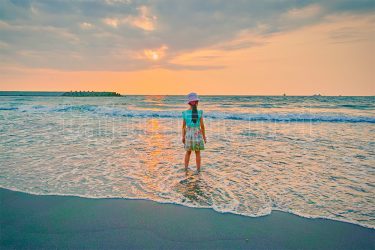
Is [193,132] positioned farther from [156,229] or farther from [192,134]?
[156,229]

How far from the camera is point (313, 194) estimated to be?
4.81 metres

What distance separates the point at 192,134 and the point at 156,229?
3.36m

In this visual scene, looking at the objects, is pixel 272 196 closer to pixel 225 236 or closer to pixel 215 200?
pixel 215 200

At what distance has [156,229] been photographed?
3436 mm

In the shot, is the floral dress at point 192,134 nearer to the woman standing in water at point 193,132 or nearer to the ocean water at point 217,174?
the woman standing in water at point 193,132

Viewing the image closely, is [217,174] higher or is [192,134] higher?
[192,134]

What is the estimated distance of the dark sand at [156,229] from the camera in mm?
3133

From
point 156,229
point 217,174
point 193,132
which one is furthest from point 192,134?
point 156,229

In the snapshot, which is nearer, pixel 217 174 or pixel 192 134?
pixel 217 174

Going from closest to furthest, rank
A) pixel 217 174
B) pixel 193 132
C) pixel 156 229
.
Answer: pixel 156 229
pixel 217 174
pixel 193 132

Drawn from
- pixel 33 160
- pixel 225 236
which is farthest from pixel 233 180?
pixel 33 160

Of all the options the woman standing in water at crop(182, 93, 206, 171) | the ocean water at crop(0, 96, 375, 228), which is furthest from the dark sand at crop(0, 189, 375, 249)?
the woman standing in water at crop(182, 93, 206, 171)

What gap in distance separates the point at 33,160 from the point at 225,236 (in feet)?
20.2

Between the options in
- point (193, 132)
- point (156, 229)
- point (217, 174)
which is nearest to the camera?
point (156, 229)
